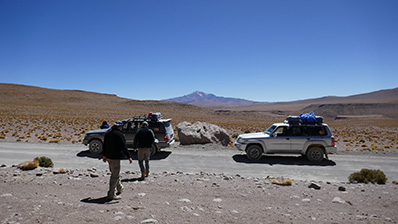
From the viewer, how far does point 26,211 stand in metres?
4.80

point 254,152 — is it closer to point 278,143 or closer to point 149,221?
point 278,143

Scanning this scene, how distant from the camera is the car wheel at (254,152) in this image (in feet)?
38.3

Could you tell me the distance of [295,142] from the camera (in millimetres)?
11555

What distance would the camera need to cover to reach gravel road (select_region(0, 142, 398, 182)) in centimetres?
963

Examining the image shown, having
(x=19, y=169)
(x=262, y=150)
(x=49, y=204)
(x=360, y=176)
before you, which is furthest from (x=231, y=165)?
(x=19, y=169)

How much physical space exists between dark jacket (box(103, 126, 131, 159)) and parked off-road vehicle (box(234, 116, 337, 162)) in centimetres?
711

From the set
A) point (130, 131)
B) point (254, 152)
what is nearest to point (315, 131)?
point (254, 152)

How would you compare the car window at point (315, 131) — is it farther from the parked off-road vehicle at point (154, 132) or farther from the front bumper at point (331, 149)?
the parked off-road vehicle at point (154, 132)

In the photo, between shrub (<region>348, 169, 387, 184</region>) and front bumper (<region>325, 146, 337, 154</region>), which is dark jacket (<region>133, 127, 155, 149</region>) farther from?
front bumper (<region>325, 146, 337, 154</region>)

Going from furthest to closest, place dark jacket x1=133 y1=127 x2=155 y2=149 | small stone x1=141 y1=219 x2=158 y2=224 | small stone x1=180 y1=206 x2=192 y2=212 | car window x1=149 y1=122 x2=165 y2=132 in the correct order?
car window x1=149 y1=122 x2=165 y2=132 < dark jacket x1=133 y1=127 x2=155 y2=149 < small stone x1=180 y1=206 x2=192 y2=212 < small stone x1=141 y1=219 x2=158 y2=224

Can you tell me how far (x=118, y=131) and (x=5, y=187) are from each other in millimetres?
3363

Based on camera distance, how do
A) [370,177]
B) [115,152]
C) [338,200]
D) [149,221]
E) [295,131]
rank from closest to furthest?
1. [149,221]
2. [115,152]
3. [338,200]
4. [370,177]
5. [295,131]

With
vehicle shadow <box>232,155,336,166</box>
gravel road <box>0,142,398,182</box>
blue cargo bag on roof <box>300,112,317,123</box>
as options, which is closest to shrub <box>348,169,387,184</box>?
gravel road <box>0,142,398,182</box>

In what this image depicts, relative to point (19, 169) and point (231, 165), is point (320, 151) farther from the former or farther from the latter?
point (19, 169)
